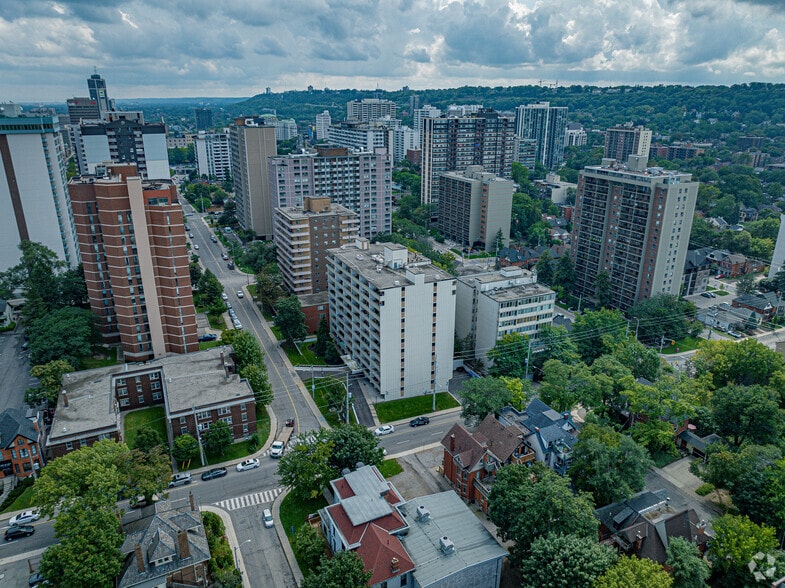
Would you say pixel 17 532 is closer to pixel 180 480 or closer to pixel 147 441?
pixel 147 441

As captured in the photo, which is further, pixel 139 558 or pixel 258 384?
pixel 258 384

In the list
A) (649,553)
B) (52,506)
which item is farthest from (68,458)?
(649,553)

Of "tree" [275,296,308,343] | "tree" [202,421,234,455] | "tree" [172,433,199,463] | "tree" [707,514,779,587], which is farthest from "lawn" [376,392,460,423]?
"tree" [707,514,779,587]

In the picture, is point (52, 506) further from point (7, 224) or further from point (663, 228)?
point (663, 228)

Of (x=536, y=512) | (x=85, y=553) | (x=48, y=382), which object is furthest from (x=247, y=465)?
(x=536, y=512)

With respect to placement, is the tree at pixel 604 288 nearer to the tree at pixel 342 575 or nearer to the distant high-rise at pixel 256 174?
the tree at pixel 342 575

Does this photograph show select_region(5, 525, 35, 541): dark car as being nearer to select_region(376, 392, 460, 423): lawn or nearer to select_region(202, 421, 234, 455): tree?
select_region(202, 421, 234, 455): tree

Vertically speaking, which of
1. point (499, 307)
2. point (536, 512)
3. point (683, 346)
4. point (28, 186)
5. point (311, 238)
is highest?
point (28, 186)
